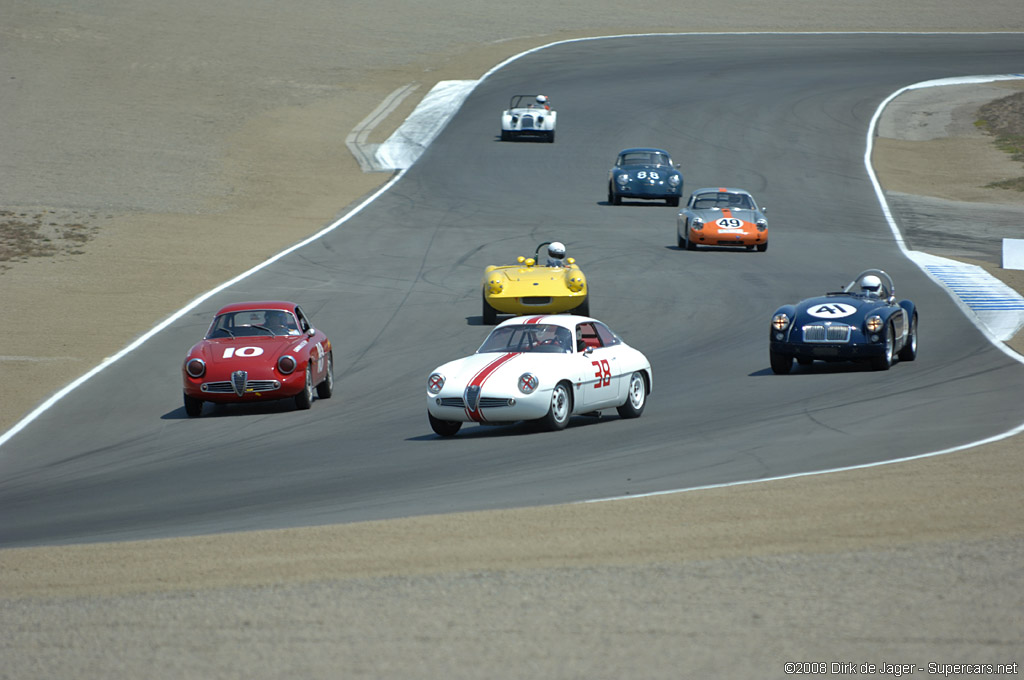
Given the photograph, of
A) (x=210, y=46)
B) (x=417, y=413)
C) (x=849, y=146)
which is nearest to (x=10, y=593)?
(x=417, y=413)

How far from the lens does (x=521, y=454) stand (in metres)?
12.3

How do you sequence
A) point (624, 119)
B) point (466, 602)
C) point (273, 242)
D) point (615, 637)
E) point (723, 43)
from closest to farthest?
1. point (615, 637)
2. point (466, 602)
3. point (273, 242)
4. point (624, 119)
5. point (723, 43)

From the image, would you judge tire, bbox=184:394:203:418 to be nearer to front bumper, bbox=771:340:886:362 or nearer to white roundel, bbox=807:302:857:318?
front bumper, bbox=771:340:886:362

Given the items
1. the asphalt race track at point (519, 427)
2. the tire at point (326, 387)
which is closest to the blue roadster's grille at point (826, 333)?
the asphalt race track at point (519, 427)

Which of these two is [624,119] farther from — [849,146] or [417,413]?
[417,413]

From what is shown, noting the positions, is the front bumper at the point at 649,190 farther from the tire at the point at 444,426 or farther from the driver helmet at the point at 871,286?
the tire at the point at 444,426

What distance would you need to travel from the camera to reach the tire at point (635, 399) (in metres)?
14.5

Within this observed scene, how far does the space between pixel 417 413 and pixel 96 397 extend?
4.33 m

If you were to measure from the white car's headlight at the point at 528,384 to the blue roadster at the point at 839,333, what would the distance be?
483 cm

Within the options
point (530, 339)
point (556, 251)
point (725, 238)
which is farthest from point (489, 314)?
point (725, 238)

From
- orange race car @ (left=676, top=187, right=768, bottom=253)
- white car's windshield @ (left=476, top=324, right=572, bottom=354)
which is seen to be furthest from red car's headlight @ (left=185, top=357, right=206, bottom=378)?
orange race car @ (left=676, top=187, right=768, bottom=253)

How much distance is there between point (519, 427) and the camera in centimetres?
1412

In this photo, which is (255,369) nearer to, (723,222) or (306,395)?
(306,395)

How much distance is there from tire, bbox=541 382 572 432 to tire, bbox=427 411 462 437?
37.1 inches
